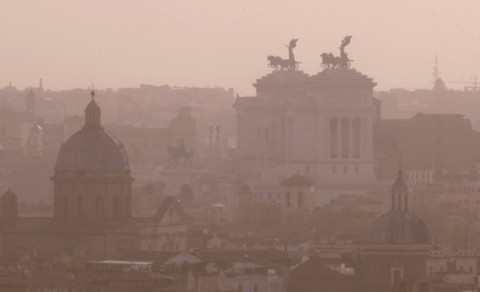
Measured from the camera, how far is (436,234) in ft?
364

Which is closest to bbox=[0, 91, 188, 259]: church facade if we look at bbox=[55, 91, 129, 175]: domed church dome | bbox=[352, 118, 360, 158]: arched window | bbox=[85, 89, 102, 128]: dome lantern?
bbox=[55, 91, 129, 175]: domed church dome

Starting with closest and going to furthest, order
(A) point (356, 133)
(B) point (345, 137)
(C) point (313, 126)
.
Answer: (A) point (356, 133), (B) point (345, 137), (C) point (313, 126)

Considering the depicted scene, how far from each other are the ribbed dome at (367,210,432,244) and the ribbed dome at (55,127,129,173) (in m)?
18.5

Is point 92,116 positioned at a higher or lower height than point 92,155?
higher

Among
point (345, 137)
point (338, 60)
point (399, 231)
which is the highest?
point (338, 60)

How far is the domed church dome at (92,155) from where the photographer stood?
109 metres

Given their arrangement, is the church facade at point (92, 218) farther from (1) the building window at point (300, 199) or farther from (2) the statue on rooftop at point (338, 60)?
(2) the statue on rooftop at point (338, 60)

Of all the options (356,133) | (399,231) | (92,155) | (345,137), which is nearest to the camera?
(399,231)

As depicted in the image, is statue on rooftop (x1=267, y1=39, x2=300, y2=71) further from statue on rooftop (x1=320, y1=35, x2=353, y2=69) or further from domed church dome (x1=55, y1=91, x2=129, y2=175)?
domed church dome (x1=55, y1=91, x2=129, y2=175)

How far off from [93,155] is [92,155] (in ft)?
0.08

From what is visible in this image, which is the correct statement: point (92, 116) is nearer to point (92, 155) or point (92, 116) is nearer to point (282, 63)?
point (92, 155)

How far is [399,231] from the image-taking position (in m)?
91.3

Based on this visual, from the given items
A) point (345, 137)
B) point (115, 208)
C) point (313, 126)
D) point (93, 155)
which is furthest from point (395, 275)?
point (313, 126)

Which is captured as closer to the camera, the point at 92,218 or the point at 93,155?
the point at 92,218
